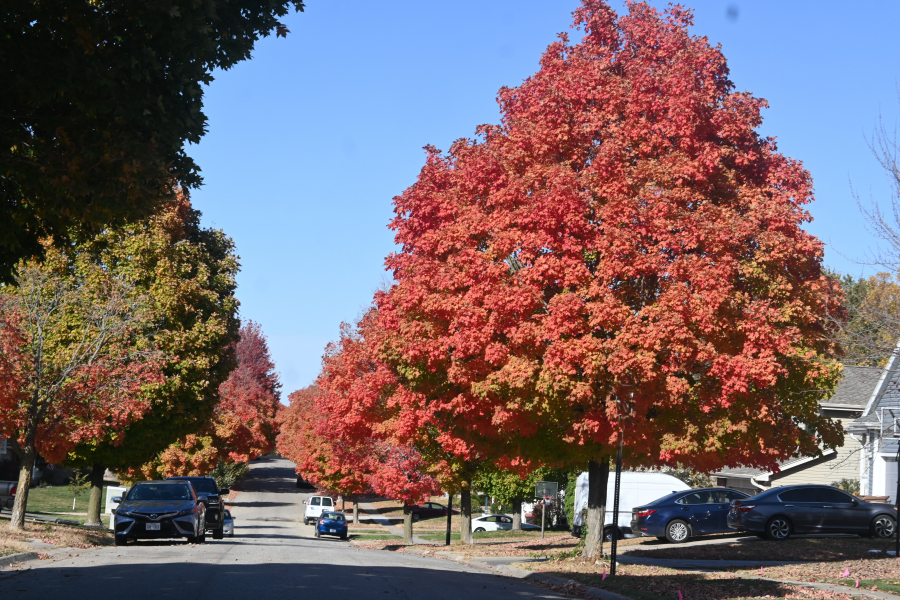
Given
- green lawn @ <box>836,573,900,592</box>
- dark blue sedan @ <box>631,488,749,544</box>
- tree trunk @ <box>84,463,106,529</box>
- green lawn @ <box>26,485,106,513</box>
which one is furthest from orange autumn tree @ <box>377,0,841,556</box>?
green lawn @ <box>26,485,106,513</box>

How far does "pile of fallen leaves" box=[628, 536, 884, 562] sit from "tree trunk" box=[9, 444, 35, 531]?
1559cm

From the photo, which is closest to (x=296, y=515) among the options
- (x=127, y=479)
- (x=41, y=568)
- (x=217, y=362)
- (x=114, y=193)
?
(x=127, y=479)

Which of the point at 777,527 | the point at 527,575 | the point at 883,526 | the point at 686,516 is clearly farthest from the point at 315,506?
the point at 527,575

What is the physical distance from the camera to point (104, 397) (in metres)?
23.4

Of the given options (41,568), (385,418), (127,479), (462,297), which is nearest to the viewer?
(41,568)

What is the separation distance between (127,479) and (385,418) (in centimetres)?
1856

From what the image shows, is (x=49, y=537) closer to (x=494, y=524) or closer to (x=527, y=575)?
(x=527, y=575)

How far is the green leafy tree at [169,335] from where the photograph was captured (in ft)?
92.5

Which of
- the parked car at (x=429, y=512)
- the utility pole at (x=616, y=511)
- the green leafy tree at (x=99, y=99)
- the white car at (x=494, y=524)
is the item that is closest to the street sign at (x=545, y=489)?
the utility pole at (x=616, y=511)

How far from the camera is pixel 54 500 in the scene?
184 feet

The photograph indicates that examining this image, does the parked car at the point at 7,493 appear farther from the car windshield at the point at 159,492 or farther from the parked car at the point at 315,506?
the car windshield at the point at 159,492

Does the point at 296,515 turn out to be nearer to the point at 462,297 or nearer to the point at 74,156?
the point at 462,297

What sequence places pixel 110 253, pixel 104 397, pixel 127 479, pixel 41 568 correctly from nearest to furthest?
1. pixel 41 568
2. pixel 104 397
3. pixel 110 253
4. pixel 127 479

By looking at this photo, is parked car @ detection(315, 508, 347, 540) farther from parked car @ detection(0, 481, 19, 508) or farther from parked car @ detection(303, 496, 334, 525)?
parked car @ detection(0, 481, 19, 508)
